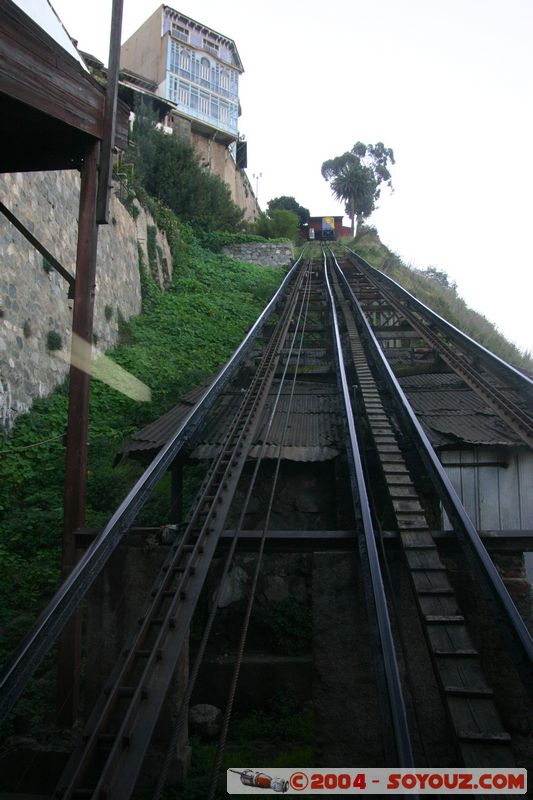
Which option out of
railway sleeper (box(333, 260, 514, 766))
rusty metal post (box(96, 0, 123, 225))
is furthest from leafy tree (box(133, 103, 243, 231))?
railway sleeper (box(333, 260, 514, 766))

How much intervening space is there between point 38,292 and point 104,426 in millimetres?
2464

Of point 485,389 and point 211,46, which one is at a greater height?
point 211,46

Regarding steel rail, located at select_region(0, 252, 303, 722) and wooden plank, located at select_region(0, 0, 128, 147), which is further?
wooden plank, located at select_region(0, 0, 128, 147)

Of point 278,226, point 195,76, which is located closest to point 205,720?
point 278,226

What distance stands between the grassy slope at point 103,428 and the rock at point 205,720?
1627 millimetres

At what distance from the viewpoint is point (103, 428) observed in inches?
362

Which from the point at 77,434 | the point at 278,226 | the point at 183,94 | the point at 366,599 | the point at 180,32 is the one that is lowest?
the point at 366,599

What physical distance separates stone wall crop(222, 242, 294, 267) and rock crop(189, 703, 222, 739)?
2179 cm

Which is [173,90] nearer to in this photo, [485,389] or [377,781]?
[485,389]

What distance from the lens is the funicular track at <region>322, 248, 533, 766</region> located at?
2.85 metres

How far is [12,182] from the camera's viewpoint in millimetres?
9297

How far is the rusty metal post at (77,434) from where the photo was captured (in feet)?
12.9

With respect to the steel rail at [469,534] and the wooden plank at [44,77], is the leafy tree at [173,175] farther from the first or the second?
the steel rail at [469,534]

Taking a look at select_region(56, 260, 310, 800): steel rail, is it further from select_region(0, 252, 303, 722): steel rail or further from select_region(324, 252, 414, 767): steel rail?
select_region(324, 252, 414, 767): steel rail
